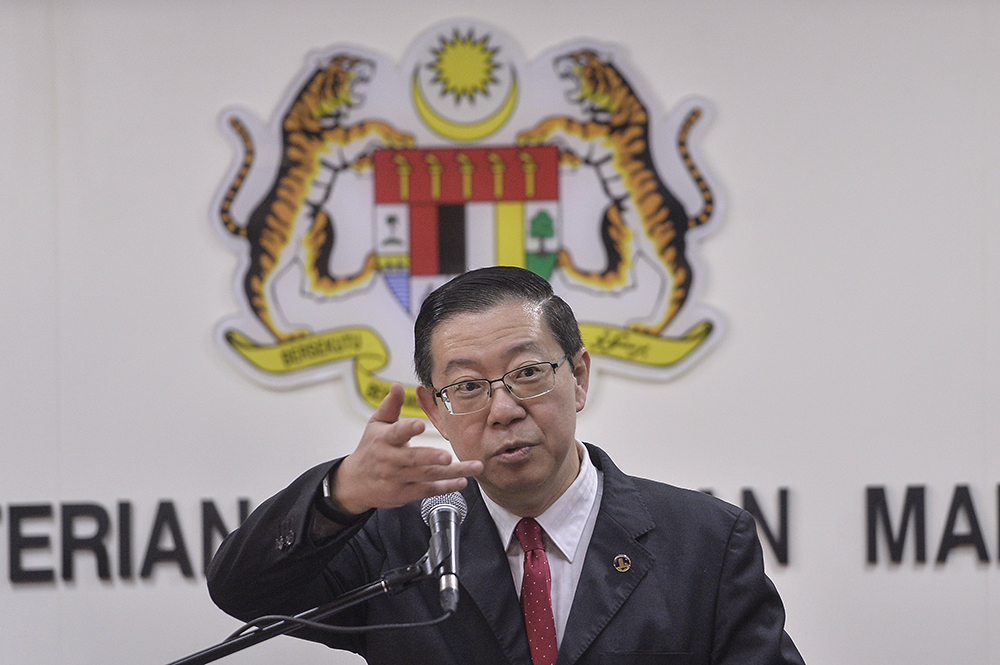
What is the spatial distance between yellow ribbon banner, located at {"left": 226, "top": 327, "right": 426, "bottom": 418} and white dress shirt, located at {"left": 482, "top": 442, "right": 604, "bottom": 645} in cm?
113

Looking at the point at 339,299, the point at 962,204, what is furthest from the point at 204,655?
the point at 962,204

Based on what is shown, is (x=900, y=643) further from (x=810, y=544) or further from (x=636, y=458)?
(x=636, y=458)

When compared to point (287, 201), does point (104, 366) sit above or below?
below

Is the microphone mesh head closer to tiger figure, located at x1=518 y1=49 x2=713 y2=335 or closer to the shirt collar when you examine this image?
the shirt collar

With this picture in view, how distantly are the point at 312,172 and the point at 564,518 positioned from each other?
5.21 ft

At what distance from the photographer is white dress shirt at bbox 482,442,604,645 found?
163 centimetres

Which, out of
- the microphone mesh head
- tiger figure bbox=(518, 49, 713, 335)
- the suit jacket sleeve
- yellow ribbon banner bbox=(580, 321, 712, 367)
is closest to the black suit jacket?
the suit jacket sleeve

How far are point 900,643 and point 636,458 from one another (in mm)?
1031

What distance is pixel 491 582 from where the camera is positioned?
1.61 m

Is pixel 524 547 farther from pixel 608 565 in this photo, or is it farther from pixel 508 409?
pixel 508 409

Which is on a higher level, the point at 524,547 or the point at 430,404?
the point at 430,404

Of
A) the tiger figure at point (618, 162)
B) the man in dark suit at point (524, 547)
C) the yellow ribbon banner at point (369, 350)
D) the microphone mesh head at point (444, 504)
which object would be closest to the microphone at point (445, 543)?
the microphone mesh head at point (444, 504)

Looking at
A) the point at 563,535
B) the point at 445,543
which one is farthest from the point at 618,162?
the point at 445,543

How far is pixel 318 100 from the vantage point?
2.79 meters
